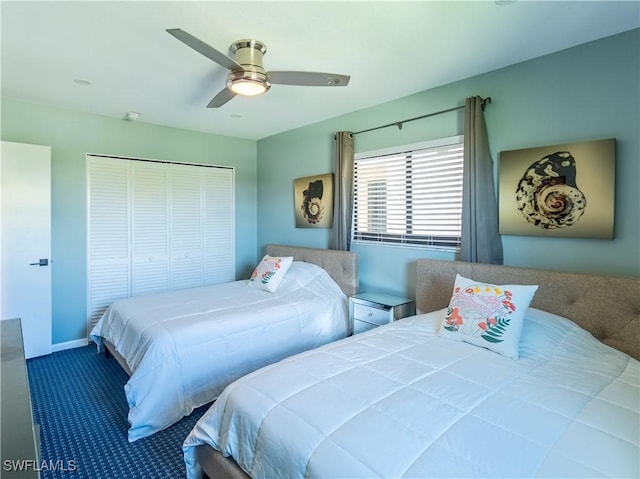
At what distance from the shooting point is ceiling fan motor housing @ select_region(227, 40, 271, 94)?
2.11 m

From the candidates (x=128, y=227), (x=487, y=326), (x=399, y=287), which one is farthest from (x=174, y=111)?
(x=487, y=326)

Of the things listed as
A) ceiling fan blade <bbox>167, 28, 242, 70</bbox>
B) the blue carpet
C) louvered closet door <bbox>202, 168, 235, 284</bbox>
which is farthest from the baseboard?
ceiling fan blade <bbox>167, 28, 242, 70</bbox>

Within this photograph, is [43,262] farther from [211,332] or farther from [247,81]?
[247,81]

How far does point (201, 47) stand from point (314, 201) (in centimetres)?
248

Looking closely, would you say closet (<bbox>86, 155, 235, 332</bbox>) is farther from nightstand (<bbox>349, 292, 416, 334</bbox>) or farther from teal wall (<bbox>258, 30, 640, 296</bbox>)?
nightstand (<bbox>349, 292, 416, 334</bbox>)

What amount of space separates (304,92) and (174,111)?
154 centimetres

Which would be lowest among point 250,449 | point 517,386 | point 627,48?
point 250,449

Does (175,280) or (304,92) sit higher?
(304,92)

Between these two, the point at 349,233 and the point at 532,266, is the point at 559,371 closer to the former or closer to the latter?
the point at 532,266

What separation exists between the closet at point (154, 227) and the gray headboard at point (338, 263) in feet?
4.59

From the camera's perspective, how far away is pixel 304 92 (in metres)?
3.10

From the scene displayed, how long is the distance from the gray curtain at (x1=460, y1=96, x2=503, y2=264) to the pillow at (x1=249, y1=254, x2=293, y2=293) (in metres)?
1.80

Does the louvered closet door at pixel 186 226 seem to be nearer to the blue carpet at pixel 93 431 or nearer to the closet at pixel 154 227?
the closet at pixel 154 227

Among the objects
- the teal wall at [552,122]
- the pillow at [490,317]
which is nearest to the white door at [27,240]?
the teal wall at [552,122]
